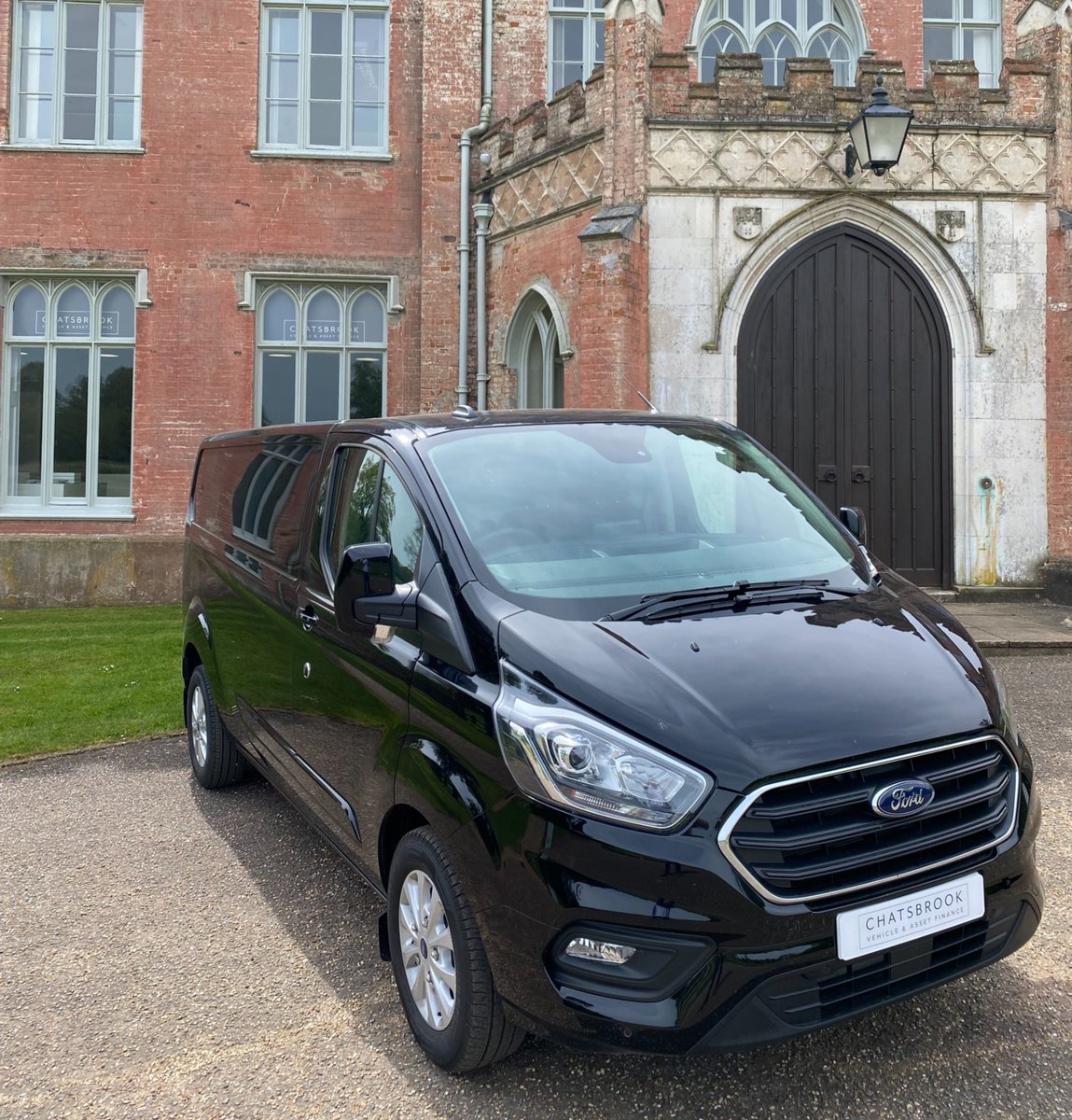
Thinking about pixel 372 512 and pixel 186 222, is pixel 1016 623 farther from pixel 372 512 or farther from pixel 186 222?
pixel 186 222

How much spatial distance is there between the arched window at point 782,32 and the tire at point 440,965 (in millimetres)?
14528

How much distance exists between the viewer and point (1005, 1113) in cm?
254

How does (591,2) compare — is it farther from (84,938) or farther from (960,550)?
(84,938)

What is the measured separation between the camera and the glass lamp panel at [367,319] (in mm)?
15078

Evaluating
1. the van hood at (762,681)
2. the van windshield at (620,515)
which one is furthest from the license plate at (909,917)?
the van windshield at (620,515)

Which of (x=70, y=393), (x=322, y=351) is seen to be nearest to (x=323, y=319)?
(x=322, y=351)

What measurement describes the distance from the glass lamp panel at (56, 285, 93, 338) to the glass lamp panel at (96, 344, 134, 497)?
1.65 feet

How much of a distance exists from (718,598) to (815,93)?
969cm

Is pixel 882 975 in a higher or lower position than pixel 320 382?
lower

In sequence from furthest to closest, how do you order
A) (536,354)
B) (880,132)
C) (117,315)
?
(117,315), (536,354), (880,132)

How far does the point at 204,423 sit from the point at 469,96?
242 inches

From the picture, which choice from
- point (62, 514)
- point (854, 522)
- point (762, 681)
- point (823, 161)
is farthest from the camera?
point (62, 514)

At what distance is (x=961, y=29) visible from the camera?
14.8 meters

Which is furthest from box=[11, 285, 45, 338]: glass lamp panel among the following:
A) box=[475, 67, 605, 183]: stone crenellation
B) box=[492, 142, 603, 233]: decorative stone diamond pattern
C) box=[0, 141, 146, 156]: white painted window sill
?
box=[492, 142, 603, 233]: decorative stone diamond pattern
